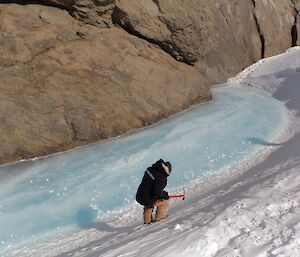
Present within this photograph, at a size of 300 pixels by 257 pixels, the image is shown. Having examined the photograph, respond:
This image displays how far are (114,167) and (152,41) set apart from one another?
7.98m

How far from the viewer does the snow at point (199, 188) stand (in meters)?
5.85

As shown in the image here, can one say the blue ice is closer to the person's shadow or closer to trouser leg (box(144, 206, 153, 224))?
the person's shadow

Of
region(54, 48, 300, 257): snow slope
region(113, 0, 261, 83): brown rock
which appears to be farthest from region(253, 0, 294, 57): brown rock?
region(54, 48, 300, 257): snow slope

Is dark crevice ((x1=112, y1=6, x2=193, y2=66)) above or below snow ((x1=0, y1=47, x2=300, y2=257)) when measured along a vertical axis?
above

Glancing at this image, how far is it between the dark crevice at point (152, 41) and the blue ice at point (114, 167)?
3272 mm

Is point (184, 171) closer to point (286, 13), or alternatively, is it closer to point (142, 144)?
point (142, 144)

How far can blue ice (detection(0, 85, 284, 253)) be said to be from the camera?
9.73 m

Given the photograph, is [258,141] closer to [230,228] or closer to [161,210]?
[161,210]

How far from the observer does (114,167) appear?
39.7 feet

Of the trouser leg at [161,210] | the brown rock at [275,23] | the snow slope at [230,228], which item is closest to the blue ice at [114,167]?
the snow slope at [230,228]

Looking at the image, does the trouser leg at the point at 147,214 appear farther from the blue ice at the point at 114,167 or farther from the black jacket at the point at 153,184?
the blue ice at the point at 114,167

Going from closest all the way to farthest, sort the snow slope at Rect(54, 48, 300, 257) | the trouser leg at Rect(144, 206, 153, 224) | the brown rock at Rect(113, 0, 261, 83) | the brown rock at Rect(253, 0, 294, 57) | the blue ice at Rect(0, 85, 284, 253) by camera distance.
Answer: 1. the snow slope at Rect(54, 48, 300, 257)
2. the trouser leg at Rect(144, 206, 153, 224)
3. the blue ice at Rect(0, 85, 284, 253)
4. the brown rock at Rect(113, 0, 261, 83)
5. the brown rock at Rect(253, 0, 294, 57)

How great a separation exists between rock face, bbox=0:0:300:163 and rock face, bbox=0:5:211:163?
33 mm

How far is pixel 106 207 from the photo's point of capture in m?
10.1
